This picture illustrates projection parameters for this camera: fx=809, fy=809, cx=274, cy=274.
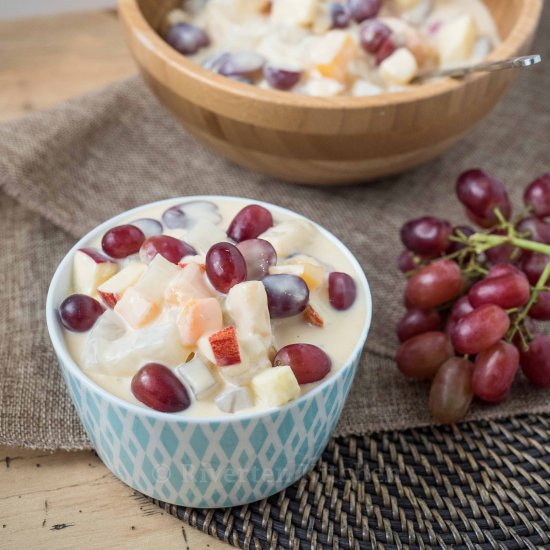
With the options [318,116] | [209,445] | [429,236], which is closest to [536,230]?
[429,236]

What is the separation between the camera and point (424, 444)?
1.40 metres

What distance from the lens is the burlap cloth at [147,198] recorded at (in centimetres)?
143

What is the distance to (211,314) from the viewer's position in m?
1.09

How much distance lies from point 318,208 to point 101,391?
0.89 meters

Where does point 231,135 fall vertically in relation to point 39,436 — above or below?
above

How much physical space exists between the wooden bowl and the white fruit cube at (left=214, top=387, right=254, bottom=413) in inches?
26.5

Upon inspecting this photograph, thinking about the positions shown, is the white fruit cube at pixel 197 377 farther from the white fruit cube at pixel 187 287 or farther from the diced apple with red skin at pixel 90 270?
the diced apple with red skin at pixel 90 270

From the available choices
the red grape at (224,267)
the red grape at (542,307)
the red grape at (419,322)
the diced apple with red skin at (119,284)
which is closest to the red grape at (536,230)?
the red grape at (542,307)

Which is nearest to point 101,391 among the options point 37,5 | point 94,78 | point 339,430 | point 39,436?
point 39,436

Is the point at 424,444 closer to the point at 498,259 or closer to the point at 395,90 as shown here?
the point at 498,259

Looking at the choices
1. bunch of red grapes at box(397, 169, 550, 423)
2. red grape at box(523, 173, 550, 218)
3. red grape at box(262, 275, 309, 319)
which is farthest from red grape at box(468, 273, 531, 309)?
red grape at box(262, 275, 309, 319)

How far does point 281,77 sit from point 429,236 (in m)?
0.46

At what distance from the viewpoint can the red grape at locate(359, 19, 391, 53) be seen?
5.67 feet

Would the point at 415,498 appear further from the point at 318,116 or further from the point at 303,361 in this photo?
the point at 318,116
